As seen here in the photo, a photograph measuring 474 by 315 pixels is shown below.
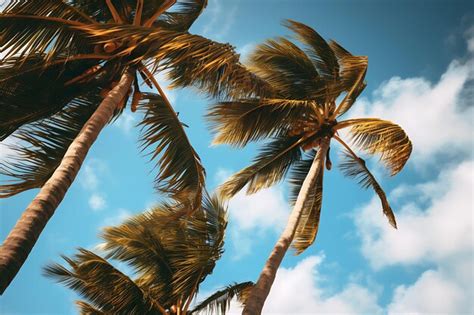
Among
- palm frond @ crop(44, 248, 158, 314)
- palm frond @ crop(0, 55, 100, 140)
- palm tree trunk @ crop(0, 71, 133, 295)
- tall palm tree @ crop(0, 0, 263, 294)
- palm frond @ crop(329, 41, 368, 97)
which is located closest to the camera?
palm tree trunk @ crop(0, 71, 133, 295)

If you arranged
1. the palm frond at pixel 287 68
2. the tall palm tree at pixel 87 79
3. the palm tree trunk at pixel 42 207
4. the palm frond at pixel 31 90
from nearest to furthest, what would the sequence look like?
the palm tree trunk at pixel 42 207 < the tall palm tree at pixel 87 79 < the palm frond at pixel 31 90 < the palm frond at pixel 287 68

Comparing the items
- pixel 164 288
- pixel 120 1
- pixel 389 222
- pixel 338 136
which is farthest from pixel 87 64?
pixel 389 222

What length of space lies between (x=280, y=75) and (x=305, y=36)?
1.14m

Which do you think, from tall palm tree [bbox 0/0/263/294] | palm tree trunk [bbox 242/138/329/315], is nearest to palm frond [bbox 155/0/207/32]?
tall palm tree [bbox 0/0/263/294]

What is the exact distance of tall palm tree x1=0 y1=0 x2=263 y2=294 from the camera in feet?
20.4

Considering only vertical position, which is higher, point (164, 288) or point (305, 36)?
point (305, 36)

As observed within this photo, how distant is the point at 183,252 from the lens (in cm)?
1017

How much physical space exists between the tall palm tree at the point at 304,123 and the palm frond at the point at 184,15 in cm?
173

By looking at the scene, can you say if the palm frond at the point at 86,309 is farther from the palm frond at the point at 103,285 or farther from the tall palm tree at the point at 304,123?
the tall palm tree at the point at 304,123

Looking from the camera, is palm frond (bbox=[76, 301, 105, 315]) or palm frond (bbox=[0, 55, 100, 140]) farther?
palm frond (bbox=[76, 301, 105, 315])

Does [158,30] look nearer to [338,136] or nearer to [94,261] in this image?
[94,261]

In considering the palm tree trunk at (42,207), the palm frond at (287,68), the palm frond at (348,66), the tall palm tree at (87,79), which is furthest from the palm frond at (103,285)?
the palm frond at (348,66)

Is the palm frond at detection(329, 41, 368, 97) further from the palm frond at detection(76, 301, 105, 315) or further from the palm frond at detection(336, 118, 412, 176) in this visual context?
the palm frond at detection(76, 301, 105, 315)

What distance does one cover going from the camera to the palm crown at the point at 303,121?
1085cm
